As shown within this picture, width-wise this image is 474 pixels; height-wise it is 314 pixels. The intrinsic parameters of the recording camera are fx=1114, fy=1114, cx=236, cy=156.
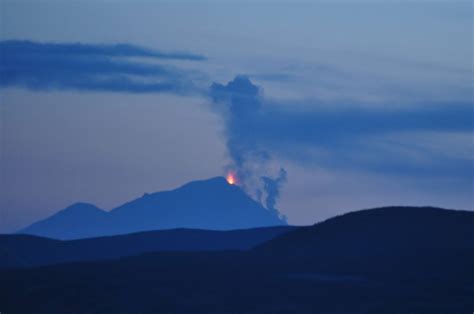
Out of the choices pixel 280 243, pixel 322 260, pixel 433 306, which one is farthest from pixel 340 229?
pixel 433 306

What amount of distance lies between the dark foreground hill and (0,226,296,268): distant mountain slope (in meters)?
27.0

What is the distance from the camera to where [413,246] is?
75.4m

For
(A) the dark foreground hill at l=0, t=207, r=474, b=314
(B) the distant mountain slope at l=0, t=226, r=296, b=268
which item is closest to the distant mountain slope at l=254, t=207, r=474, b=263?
(A) the dark foreground hill at l=0, t=207, r=474, b=314

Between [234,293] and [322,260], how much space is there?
1250 cm

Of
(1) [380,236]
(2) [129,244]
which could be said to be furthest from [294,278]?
(2) [129,244]

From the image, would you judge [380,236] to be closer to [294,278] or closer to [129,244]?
[294,278]

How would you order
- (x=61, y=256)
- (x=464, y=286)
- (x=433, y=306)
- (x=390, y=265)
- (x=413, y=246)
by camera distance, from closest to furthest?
(x=433, y=306) → (x=464, y=286) → (x=390, y=265) → (x=413, y=246) → (x=61, y=256)

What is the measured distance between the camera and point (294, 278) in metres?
65.6

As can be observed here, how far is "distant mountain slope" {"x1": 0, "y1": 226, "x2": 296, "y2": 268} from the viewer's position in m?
107

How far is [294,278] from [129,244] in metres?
50.6

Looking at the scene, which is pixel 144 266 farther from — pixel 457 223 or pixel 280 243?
pixel 457 223

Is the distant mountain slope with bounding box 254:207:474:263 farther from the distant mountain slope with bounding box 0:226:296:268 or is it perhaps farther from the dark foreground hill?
the distant mountain slope with bounding box 0:226:296:268

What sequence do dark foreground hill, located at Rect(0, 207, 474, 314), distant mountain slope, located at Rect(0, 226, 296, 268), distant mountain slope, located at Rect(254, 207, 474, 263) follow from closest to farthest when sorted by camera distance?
dark foreground hill, located at Rect(0, 207, 474, 314) < distant mountain slope, located at Rect(254, 207, 474, 263) < distant mountain slope, located at Rect(0, 226, 296, 268)

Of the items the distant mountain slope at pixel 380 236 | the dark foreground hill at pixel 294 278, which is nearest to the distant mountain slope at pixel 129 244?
the distant mountain slope at pixel 380 236
